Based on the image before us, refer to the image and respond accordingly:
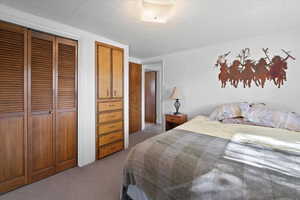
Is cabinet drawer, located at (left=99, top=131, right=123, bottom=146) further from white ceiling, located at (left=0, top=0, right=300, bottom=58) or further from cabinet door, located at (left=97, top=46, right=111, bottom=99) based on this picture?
white ceiling, located at (left=0, top=0, right=300, bottom=58)

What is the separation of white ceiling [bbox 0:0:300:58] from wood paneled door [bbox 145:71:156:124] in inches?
108

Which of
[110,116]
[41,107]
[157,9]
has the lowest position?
[110,116]

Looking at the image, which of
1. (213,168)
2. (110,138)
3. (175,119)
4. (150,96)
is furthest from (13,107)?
(150,96)

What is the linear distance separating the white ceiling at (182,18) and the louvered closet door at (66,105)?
0.43m

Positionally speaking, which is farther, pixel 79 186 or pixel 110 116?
pixel 110 116

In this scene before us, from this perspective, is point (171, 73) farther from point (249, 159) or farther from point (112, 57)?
point (249, 159)

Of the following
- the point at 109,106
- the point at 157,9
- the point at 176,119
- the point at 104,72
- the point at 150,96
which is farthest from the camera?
the point at 150,96

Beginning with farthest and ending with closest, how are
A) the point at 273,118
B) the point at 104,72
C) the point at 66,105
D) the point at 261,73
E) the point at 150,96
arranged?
the point at 150,96 < the point at 104,72 < the point at 261,73 < the point at 66,105 < the point at 273,118

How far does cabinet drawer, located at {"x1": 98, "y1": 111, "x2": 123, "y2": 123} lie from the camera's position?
8.38ft

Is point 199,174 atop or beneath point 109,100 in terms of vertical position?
beneath

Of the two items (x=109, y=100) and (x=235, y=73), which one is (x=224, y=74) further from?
(x=109, y=100)

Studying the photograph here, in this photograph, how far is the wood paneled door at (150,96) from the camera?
17.7 feet

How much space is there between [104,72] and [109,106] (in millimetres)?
658

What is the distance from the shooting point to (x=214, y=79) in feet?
9.65
